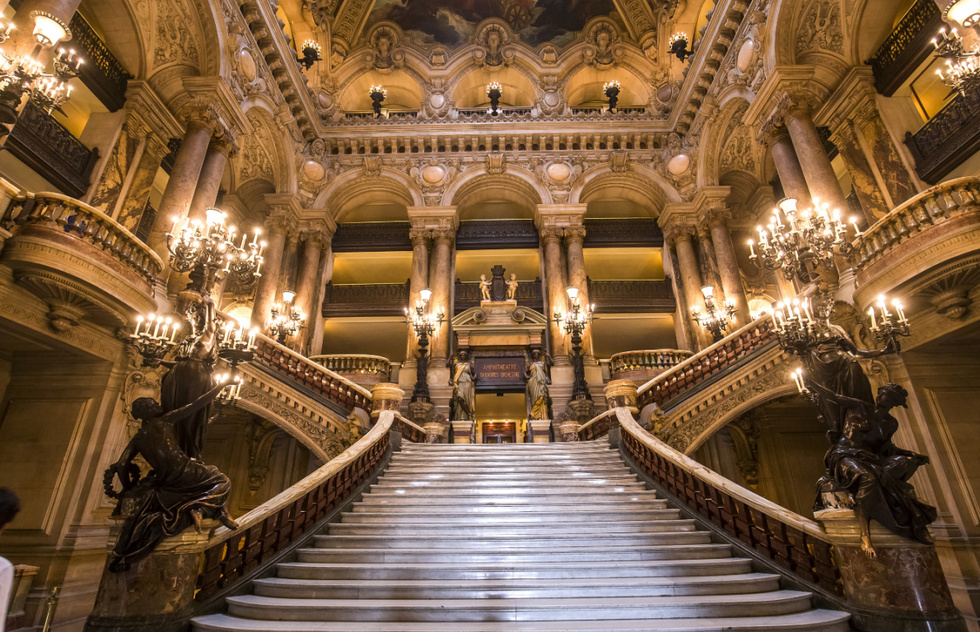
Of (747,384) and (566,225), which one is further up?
(566,225)

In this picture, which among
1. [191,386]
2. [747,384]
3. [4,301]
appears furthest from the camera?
[747,384]

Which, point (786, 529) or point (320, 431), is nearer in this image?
point (786, 529)

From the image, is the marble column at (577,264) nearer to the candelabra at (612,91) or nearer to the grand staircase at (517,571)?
the candelabra at (612,91)

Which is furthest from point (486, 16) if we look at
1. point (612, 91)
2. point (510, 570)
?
point (510, 570)

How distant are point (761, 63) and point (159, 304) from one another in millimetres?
14810

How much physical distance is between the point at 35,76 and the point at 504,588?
7.30 meters

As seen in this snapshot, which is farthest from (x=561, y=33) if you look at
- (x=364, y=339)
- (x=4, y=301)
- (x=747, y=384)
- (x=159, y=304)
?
(x=4, y=301)

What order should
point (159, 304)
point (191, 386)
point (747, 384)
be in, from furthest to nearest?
point (747, 384)
point (159, 304)
point (191, 386)

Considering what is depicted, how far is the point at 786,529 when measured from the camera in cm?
466

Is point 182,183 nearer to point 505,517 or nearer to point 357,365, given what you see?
point 357,365

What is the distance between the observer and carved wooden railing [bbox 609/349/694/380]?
44.0 feet

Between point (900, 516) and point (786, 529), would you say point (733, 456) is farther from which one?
point (900, 516)

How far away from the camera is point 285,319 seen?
46.3ft

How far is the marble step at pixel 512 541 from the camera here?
4.91 meters
